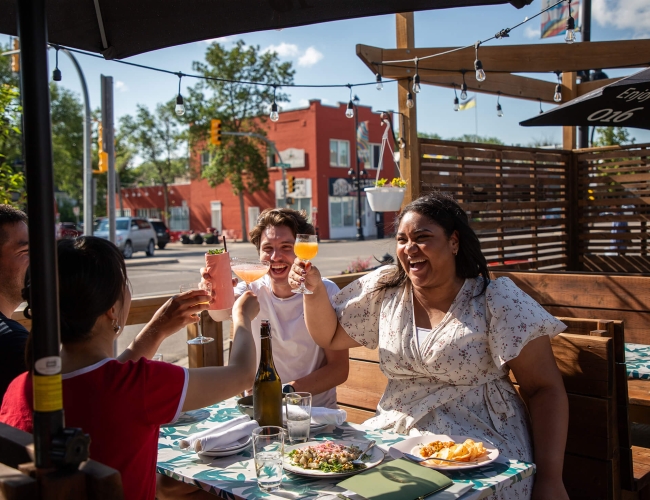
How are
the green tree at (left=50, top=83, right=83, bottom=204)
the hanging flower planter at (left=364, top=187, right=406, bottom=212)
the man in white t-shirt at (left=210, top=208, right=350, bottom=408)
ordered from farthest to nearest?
1. the green tree at (left=50, top=83, right=83, bottom=204)
2. the hanging flower planter at (left=364, top=187, right=406, bottom=212)
3. the man in white t-shirt at (left=210, top=208, right=350, bottom=408)

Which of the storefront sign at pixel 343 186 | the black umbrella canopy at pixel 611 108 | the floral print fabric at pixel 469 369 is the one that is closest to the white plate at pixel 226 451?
the floral print fabric at pixel 469 369

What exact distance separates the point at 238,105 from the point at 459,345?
34.7 meters

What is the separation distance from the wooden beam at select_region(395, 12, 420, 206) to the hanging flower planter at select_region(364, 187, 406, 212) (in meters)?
0.50

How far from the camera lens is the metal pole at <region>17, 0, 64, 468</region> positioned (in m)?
1.00

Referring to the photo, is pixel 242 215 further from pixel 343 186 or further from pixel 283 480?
pixel 283 480

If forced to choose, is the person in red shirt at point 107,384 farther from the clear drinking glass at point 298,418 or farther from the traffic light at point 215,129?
the traffic light at point 215,129

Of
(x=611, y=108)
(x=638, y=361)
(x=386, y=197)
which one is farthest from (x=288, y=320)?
(x=611, y=108)

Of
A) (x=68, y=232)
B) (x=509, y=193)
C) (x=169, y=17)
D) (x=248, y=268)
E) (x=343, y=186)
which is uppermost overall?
(x=343, y=186)

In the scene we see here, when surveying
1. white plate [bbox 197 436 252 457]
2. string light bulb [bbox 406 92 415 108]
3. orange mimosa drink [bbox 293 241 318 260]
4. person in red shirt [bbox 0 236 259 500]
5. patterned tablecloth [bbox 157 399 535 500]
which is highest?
string light bulb [bbox 406 92 415 108]

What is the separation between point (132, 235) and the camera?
82.1 feet

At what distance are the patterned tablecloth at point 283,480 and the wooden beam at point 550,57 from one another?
4.53 m

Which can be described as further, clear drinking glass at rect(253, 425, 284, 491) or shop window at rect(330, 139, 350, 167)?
shop window at rect(330, 139, 350, 167)

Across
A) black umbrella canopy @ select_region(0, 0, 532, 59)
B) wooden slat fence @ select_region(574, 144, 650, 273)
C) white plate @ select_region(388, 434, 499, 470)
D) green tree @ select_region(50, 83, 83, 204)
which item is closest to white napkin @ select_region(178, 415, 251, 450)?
white plate @ select_region(388, 434, 499, 470)

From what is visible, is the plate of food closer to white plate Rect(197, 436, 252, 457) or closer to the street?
white plate Rect(197, 436, 252, 457)
